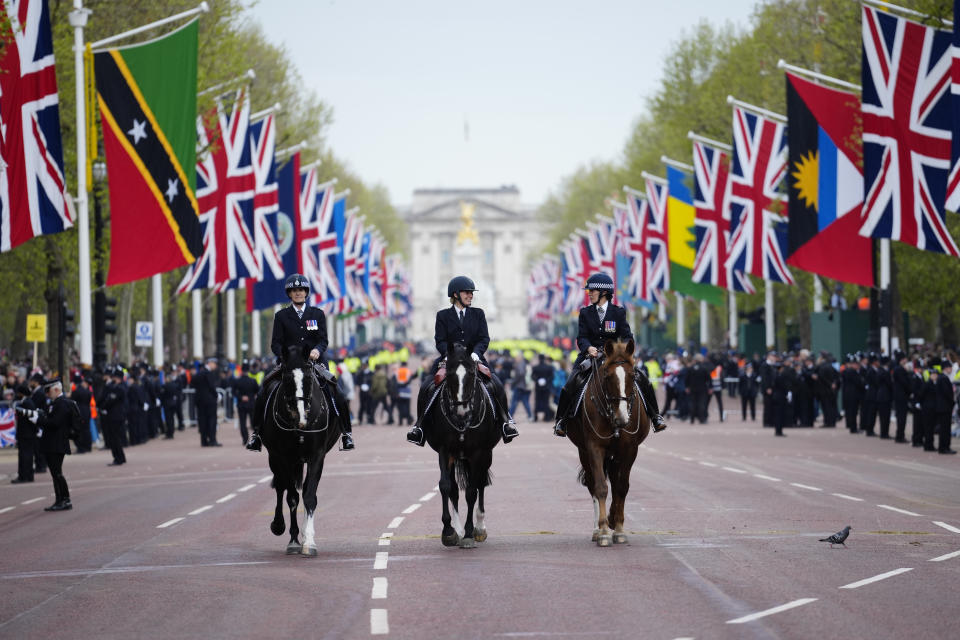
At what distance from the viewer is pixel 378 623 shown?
10.5 meters

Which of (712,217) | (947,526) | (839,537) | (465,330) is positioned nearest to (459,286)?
(465,330)

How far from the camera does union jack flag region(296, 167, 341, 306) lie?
52.8m

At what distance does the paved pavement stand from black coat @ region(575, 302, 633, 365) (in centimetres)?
184

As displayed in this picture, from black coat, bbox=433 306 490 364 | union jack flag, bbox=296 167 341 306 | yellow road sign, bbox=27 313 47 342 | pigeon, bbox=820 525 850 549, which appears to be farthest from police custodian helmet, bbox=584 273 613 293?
union jack flag, bbox=296 167 341 306

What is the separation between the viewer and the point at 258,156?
42.1m

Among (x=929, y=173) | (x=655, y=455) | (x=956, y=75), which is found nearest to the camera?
(x=956, y=75)

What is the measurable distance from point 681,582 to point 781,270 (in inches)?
1247

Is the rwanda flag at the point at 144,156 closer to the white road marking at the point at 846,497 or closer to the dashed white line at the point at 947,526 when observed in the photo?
the white road marking at the point at 846,497

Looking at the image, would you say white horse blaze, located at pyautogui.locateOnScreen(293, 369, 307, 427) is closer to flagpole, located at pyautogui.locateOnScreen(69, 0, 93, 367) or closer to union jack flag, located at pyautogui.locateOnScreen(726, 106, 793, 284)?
flagpole, located at pyautogui.locateOnScreen(69, 0, 93, 367)

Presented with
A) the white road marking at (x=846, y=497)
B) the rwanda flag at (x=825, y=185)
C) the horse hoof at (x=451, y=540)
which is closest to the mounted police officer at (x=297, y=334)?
the horse hoof at (x=451, y=540)

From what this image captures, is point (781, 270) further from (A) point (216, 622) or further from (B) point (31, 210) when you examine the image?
(A) point (216, 622)

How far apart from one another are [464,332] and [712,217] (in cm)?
3112

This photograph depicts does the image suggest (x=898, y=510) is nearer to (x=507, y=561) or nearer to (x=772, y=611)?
(x=507, y=561)

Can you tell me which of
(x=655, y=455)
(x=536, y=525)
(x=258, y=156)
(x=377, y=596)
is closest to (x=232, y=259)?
(x=258, y=156)
